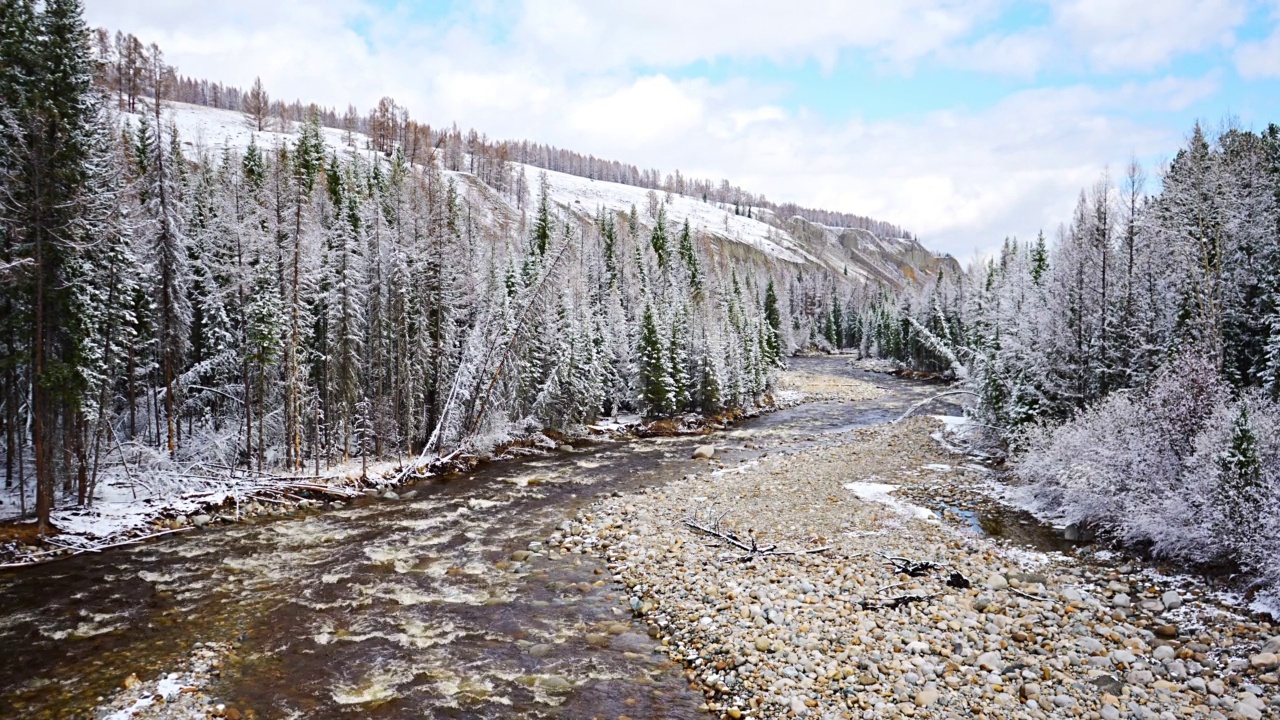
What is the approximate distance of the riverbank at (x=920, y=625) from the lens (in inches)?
384

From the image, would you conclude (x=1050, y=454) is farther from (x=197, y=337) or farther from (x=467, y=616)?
(x=197, y=337)

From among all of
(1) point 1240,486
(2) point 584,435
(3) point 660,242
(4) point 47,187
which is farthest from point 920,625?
(3) point 660,242

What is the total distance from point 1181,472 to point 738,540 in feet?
36.7

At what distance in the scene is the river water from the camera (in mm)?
11117

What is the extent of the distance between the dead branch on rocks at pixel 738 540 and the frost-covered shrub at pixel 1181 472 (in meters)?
7.67

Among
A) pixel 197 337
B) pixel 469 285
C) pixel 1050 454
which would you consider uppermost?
pixel 469 285

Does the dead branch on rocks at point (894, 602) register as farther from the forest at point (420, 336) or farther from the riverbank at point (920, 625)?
the forest at point (420, 336)

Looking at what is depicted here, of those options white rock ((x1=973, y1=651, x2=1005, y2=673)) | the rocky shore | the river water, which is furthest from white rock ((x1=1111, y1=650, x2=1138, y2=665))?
the rocky shore

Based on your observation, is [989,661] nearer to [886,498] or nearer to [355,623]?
[886,498]

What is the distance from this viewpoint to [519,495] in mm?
25781

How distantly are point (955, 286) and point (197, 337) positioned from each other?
88.7 m

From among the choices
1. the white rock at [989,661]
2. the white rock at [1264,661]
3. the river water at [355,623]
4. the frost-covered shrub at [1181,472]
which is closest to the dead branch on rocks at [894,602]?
the white rock at [989,661]

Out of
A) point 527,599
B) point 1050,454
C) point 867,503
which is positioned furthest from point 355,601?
point 1050,454

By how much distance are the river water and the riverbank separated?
50.0 inches
